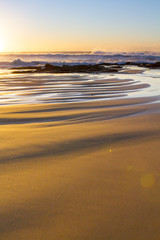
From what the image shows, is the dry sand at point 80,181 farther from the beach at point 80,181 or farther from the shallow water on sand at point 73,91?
the shallow water on sand at point 73,91

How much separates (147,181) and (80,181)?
57 cm

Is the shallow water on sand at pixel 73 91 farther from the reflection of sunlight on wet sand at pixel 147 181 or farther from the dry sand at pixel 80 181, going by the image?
the reflection of sunlight on wet sand at pixel 147 181

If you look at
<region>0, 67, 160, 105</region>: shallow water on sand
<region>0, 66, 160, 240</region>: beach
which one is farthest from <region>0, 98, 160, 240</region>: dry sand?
<region>0, 67, 160, 105</region>: shallow water on sand

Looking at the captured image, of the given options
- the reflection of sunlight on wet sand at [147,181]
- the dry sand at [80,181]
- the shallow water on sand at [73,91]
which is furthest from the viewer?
the shallow water on sand at [73,91]

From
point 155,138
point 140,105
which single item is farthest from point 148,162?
point 140,105

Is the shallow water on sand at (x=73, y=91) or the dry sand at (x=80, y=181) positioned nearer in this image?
the dry sand at (x=80, y=181)

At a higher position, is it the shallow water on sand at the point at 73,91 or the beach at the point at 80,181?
the beach at the point at 80,181

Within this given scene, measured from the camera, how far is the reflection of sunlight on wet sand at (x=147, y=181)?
81.3 inches

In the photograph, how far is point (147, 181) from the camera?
2141 millimetres

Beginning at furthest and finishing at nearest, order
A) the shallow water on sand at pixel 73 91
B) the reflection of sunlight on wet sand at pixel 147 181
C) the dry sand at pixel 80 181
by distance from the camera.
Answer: the shallow water on sand at pixel 73 91, the reflection of sunlight on wet sand at pixel 147 181, the dry sand at pixel 80 181

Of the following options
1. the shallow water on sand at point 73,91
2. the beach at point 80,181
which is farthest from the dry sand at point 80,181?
the shallow water on sand at point 73,91

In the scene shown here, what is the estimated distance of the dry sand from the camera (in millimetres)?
1558

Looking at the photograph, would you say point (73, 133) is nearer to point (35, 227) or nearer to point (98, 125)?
point (98, 125)

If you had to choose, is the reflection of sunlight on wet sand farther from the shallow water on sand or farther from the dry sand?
the shallow water on sand
